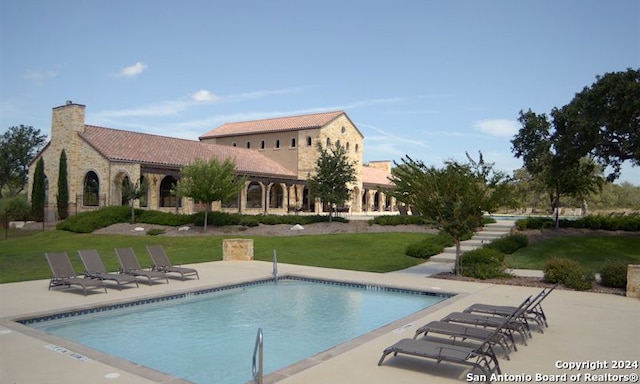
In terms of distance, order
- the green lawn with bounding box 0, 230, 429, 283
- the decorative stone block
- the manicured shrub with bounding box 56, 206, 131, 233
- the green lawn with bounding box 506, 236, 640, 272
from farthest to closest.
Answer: the manicured shrub with bounding box 56, 206, 131, 233 < the decorative stone block < the green lawn with bounding box 506, 236, 640, 272 < the green lawn with bounding box 0, 230, 429, 283

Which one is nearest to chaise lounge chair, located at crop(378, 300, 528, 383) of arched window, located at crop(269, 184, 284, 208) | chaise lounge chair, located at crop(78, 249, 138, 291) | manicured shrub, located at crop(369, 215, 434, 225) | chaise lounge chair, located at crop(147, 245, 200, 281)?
chaise lounge chair, located at crop(78, 249, 138, 291)

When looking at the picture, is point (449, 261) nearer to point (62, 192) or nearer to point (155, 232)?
point (155, 232)

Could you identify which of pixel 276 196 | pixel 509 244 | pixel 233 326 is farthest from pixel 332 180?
pixel 233 326

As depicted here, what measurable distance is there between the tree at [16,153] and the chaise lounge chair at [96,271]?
4918cm

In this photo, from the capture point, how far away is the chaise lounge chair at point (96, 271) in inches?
459

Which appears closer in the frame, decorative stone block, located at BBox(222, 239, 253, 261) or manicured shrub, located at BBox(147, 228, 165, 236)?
decorative stone block, located at BBox(222, 239, 253, 261)

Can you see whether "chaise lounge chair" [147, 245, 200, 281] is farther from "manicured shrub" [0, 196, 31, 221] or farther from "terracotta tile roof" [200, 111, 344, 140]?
"terracotta tile roof" [200, 111, 344, 140]

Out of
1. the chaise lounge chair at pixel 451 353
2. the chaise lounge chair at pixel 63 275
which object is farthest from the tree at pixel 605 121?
the chaise lounge chair at pixel 63 275

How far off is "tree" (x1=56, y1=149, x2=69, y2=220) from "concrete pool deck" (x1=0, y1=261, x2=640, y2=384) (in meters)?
23.9

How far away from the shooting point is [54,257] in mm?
11758

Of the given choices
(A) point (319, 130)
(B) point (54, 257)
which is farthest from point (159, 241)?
(A) point (319, 130)

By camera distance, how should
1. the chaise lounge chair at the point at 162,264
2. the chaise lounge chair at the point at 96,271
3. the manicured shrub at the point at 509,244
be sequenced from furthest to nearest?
the manicured shrub at the point at 509,244 < the chaise lounge chair at the point at 162,264 < the chaise lounge chair at the point at 96,271

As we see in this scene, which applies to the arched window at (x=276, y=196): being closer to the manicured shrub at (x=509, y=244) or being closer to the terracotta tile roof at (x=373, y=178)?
the terracotta tile roof at (x=373, y=178)

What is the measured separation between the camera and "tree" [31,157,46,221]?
34469 mm
